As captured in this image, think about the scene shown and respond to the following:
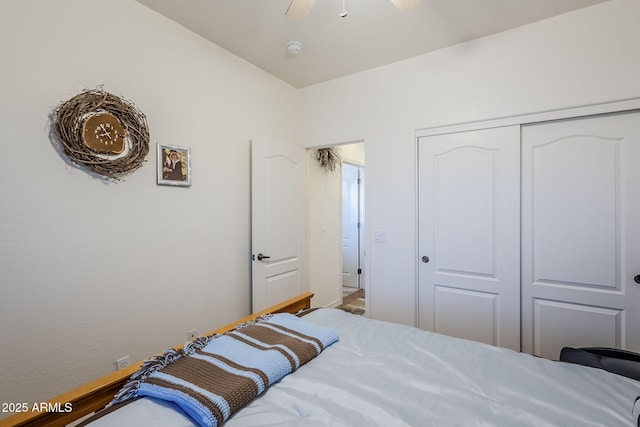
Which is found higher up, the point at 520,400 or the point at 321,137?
the point at 321,137

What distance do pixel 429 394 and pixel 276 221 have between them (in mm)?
2072

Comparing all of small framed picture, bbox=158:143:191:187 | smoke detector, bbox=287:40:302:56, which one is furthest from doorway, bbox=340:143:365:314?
small framed picture, bbox=158:143:191:187

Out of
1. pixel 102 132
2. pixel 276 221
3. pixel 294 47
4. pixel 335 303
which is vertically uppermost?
pixel 294 47

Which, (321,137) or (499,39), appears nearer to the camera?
(499,39)

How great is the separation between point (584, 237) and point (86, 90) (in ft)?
10.6

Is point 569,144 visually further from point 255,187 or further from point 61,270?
point 61,270

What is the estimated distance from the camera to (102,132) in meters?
1.70

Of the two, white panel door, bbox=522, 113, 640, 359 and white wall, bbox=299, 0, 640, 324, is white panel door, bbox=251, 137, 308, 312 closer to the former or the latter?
white wall, bbox=299, 0, 640, 324

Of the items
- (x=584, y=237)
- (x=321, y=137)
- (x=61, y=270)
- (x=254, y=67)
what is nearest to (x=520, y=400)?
(x=584, y=237)

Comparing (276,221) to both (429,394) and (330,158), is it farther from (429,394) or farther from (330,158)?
(429,394)

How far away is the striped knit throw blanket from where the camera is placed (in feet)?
2.86

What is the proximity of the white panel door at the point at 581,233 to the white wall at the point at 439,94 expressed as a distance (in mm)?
255

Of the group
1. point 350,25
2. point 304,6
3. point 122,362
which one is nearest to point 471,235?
point 350,25

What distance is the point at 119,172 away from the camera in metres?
1.82
